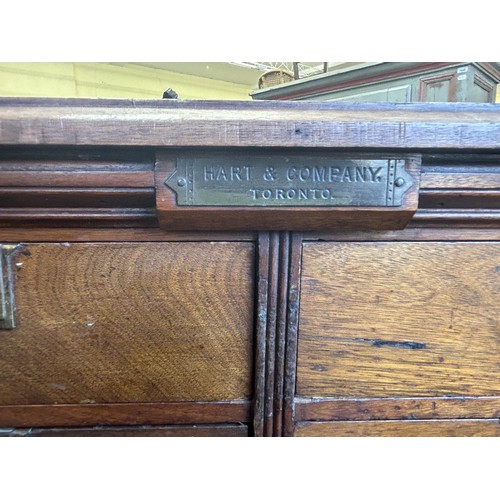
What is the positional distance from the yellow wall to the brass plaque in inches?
72.2

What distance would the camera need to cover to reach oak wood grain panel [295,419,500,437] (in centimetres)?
53

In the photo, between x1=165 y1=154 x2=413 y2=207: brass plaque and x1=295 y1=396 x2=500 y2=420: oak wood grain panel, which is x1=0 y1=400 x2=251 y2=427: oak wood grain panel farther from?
x1=165 y1=154 x2=413 y2=207: brass plaque

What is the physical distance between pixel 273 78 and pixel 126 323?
1514 mm

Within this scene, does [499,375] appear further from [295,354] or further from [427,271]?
[295,354]

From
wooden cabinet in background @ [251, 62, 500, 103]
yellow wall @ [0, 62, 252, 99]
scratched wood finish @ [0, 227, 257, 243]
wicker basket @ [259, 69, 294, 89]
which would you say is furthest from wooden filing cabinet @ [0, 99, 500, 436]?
yellow wall @ [0, 62, 252, 99]

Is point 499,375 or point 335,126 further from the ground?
point 335,126

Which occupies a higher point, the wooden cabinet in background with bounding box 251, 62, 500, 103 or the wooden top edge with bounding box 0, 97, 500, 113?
the wooden cabinet in background with bounding box 251, 62, 500, 103

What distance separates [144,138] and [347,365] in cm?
39

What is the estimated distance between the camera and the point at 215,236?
1.64 ft

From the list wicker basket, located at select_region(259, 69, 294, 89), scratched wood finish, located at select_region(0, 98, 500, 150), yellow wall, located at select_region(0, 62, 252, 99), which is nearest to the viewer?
scratched wood finish, located at select_region(0, 98, 500, 150)

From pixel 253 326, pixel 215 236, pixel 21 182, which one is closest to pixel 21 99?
pixel 21 182

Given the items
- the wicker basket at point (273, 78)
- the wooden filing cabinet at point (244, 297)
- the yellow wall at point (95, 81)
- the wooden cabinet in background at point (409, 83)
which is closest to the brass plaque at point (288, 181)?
the wooden filing cabinet at point (244, 297)

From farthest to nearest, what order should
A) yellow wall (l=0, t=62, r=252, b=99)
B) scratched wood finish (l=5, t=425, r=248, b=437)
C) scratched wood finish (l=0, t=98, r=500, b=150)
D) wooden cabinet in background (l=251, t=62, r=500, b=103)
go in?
yellow wall (l=0, t=62, r=252, b=99), wooden cabinet in background (l=251, t=62, r=500, b=103), scratched wood finish (l=5, t=425, r=248, b=437), scratched wood finish (l=0, t=98, r=500, b=150)

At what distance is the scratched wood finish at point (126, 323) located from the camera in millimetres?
492
